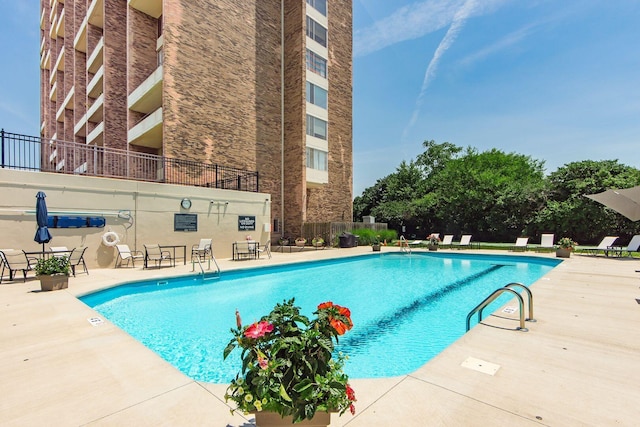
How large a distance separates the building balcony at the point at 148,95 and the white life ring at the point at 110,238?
8428 mm

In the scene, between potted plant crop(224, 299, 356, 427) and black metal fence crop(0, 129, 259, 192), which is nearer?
potted plant crop(224, 299, 356, 427)

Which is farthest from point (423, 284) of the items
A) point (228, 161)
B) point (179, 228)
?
point (228, 161)

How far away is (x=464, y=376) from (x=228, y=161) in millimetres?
16310

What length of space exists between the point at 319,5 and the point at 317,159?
35.9 ft

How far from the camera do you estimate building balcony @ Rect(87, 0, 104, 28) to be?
1856cm

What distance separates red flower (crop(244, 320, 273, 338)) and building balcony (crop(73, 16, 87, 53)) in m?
28.4

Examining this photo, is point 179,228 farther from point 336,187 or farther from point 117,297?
point 336,187

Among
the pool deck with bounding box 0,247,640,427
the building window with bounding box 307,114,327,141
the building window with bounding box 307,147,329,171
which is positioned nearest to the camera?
the pool deck with bounding box 0,247,640,427

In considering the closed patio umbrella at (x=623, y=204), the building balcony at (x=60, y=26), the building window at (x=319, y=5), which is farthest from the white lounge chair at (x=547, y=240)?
the building balcony at (x=60, y=26)

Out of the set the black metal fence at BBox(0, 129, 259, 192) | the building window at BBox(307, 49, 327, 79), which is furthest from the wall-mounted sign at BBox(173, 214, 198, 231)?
the building window at BBox(307, 49, 327, 79)

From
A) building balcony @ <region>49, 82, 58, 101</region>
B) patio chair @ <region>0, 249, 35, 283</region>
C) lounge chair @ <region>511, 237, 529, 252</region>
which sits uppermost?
building balcony @ <region>49, 82, 58, 101</region>

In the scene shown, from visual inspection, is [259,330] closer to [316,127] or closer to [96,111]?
[316,127]

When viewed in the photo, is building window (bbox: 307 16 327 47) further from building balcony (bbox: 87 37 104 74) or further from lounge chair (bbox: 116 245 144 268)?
lounge chair (bbox: 116 245 144 268)

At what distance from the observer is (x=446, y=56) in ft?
79.4
